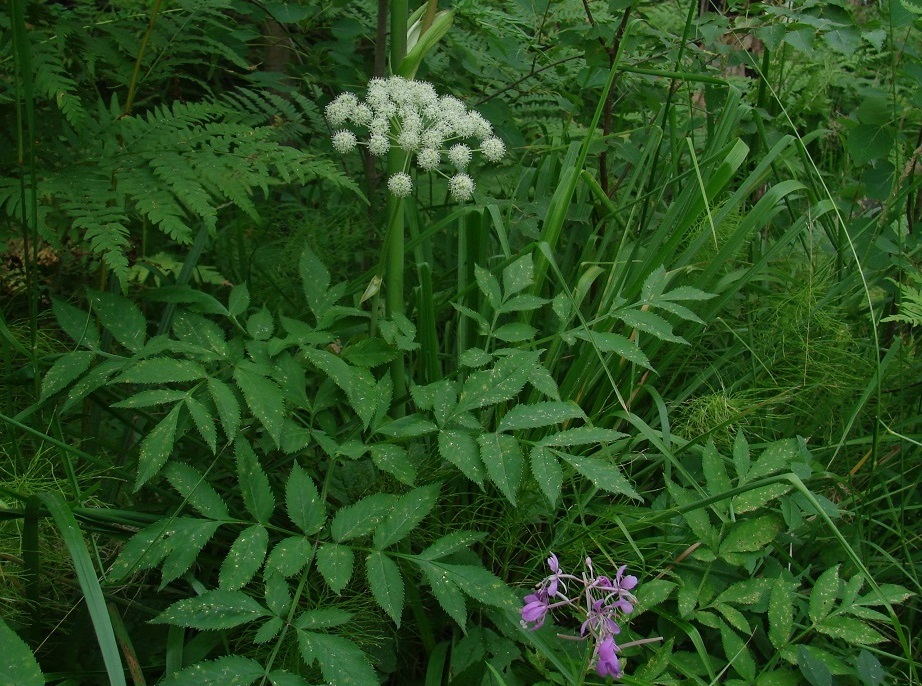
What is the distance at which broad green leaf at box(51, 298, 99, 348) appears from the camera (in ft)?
4.78

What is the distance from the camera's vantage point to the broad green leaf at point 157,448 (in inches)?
49.7

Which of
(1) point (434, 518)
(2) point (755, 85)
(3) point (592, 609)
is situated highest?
(2) point (755, 85)

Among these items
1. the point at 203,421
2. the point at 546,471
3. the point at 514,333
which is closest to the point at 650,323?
the point at 514,333

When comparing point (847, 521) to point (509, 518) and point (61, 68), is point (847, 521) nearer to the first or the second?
point (509, 518)

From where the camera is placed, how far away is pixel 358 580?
61.2 inches

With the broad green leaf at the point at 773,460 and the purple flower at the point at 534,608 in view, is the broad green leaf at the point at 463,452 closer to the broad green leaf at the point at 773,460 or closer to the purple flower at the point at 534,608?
the purple flower at the point at 534,608

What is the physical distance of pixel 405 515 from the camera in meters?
1.35

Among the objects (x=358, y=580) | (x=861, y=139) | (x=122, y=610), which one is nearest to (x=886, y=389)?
(x=861, y=139)

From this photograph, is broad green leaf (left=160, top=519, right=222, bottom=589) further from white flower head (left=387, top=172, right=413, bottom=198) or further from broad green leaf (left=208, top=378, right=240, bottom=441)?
white flower head (left=387, top=172, right=413, bottom=198)

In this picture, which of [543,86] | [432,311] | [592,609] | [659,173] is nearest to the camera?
[592,609]

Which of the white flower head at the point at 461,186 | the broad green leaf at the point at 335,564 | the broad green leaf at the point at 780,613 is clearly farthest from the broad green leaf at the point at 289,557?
the broad green leaf at the point at 780,613

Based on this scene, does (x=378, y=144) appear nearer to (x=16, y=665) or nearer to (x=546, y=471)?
(x=546, y=471)

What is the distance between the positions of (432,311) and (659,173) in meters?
1.04

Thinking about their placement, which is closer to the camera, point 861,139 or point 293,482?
point 293,482
